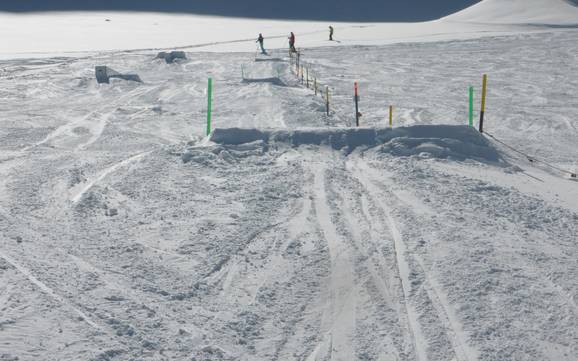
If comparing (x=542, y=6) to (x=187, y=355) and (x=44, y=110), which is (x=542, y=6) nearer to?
(x=44, y=110)

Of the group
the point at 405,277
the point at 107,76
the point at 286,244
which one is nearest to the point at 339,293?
the point at 405,277

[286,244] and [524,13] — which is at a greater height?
[286,244]

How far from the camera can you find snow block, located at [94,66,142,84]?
2366cm

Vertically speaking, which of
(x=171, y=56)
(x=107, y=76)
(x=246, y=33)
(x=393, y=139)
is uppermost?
(x=393, y=139)

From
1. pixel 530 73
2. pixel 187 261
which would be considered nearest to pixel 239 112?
pixel 187 261

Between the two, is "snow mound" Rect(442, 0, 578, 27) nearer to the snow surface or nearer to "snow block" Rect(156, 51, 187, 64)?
"snow block" Rect(156, 51, 187, 64)

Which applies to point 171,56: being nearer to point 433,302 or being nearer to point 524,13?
point 433,302

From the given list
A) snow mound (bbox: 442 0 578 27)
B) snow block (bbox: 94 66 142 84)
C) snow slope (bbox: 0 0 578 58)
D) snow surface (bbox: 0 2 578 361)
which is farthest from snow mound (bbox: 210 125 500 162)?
snow mound (bbox: 442 0 578 27)

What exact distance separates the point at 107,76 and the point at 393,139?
51.2ft

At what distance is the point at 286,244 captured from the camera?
7305 mm

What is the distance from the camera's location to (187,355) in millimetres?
5133

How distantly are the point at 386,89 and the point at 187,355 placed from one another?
1859 cm

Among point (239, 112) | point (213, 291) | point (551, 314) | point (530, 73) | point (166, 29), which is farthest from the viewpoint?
point (166, 29)

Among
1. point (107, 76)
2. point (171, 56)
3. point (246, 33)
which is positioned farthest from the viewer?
point (246, 33)
